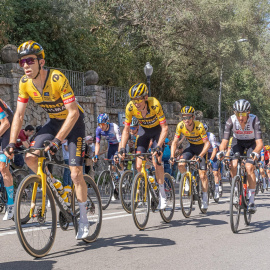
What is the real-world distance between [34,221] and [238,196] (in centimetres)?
346

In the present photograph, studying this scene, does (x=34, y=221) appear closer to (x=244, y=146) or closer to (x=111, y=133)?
(x=244, y=146)

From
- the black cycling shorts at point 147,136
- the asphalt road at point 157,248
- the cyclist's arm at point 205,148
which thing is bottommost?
the asphalt road at point 157,248

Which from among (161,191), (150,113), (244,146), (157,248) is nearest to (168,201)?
(161,191)

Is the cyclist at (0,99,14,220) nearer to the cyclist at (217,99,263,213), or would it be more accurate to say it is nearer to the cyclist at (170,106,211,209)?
the cyclist at (217,99,263,213)

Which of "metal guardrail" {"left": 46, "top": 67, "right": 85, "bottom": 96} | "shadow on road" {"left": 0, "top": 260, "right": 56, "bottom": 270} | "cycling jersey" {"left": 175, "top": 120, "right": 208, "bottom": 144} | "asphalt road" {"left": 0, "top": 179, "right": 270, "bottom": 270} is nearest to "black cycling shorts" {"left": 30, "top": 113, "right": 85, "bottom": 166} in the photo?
"asphalt road" {"left": 0, "top": 179, "right": 270, "bottom": 270}

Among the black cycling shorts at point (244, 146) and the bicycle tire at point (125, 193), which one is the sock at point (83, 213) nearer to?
the bicycle tire at point (125, 193)

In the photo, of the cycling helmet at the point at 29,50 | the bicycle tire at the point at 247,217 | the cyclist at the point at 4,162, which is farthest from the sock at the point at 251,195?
the cycling helmet at the point at 29,50

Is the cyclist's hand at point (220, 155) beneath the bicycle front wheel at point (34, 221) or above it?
above

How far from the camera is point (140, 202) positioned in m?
7.20

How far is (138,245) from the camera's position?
19.3 ft

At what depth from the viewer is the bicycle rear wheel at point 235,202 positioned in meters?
6.82

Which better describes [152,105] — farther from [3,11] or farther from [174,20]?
[174,20]

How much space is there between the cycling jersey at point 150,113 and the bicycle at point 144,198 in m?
0.67

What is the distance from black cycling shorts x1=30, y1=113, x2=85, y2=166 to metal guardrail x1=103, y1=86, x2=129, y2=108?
14.7 metres
